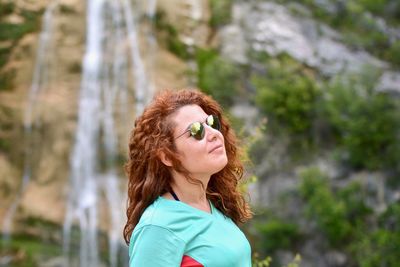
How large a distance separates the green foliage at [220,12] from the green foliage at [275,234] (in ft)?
12.7

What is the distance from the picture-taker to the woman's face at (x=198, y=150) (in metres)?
1.63

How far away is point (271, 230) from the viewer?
30.4ft

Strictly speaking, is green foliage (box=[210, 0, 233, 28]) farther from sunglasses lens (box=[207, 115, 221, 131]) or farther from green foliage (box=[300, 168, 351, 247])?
sunglasses lens (box=[207, 115, 221, 131])

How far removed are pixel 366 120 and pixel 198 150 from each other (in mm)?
7909

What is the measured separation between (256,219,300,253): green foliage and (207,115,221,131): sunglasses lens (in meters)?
7.65

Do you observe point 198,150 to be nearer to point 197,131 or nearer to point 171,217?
point 197,131

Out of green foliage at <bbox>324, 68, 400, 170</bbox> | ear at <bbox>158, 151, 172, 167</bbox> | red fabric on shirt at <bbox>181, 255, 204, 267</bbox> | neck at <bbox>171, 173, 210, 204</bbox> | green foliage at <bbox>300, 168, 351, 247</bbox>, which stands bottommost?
green foliage at <bbox>300, 168, 351, 247</bbox>

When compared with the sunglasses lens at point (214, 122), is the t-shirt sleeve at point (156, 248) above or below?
below

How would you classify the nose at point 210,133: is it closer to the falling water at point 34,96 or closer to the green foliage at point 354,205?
the green foliage at point 354,205

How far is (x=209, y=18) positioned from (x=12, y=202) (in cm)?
451

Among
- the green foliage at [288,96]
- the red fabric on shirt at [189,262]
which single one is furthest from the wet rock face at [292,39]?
the red fabric on shirt at [189,262]

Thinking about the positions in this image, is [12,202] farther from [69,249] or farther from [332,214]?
[332,214]

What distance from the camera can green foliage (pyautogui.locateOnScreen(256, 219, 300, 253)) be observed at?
927 cm

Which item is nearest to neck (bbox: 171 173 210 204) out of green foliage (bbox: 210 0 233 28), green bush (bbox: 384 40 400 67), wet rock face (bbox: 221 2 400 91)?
wet rock face (bbox: 221 2 400 91)
